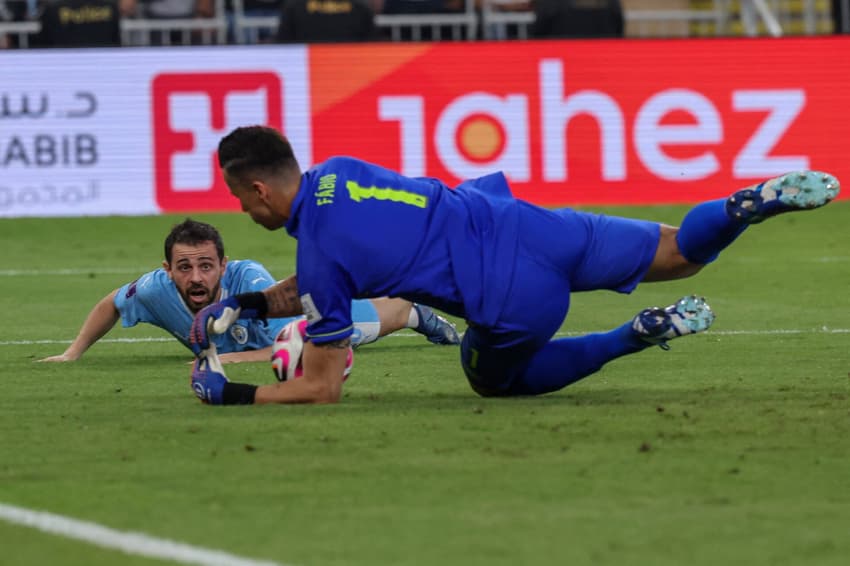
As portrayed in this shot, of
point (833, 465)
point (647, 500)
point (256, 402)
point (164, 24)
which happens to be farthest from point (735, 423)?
point (164, 24)

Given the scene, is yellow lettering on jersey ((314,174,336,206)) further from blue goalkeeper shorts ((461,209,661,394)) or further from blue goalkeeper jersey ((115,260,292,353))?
blue goalkeeper jersey ((115,260,292,353))

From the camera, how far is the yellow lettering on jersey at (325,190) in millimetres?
6816

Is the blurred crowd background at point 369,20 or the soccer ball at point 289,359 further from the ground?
the blurred crowd background at point 369,20

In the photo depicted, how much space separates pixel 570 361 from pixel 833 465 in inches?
76.1

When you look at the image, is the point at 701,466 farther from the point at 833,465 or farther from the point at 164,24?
the point at 164,24

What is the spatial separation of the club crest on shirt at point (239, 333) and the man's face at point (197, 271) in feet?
1.16

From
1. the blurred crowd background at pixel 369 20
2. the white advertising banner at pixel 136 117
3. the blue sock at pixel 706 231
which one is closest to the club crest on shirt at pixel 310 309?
the blue sock at pixel 706 231

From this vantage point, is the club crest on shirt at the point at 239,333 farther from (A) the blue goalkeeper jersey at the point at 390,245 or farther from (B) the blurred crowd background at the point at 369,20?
(B) the blurred crowd background at the point at 369,20

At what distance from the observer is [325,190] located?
6852 millimetres

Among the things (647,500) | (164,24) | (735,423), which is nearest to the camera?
(647,500)

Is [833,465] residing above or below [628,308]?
above

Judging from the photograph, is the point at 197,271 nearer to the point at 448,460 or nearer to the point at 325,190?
the point at 325,190

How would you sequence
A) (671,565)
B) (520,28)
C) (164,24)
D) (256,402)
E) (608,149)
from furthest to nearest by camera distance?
(520,28)
(164,24)
(608,149)
(256,402)
(671,565)

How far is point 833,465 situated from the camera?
573cm
